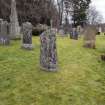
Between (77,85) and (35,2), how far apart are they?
90.3 feet

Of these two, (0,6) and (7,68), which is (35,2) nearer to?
(0,6)

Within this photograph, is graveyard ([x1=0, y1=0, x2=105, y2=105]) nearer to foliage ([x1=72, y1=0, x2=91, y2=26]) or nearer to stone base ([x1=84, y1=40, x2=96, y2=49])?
stone base ([x1=84, y1=40, x2=96, y2=49])

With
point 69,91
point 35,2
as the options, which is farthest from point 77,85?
point 35,2

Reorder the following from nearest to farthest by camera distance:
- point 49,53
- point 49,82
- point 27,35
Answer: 1. point 49,82
2. point 49,53
3. point 27,35

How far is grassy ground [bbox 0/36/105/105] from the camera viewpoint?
7.99 metres

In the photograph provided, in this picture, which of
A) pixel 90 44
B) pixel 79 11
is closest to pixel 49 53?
pixel 90 44

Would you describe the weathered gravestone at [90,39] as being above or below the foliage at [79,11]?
below

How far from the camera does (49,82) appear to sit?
9188 mm

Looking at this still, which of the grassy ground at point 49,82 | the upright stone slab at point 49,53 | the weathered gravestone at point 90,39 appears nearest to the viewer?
the grassy ground at point 49,82

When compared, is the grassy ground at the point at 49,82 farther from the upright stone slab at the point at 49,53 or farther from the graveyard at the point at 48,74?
the upright stone slab at the point at 49,53

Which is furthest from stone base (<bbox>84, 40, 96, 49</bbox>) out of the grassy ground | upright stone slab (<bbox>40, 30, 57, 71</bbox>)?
upright stone slab (<bbox>40, 30, 57, 71</bbox>)

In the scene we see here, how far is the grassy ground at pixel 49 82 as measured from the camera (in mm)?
7988

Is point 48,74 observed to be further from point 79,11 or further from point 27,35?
point 79,11

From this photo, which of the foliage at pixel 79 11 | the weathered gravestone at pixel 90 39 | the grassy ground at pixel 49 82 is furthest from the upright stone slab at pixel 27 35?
the foliage at pixel 79 11
